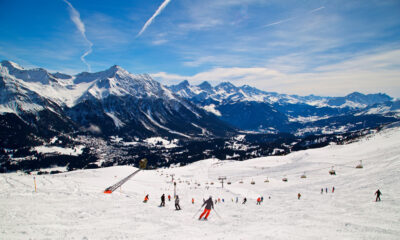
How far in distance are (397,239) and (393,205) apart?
42.3ft

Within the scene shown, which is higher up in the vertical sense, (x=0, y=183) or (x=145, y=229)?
(x=0, y=183)

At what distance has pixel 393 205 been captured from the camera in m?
25.6

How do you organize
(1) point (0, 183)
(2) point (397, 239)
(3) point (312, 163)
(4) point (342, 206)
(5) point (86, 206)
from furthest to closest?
(3) point (312, 163)
(1) point (0, 183)
(4) point (342, 206)
(5) point (86, 206)
(2) point (397, 239)

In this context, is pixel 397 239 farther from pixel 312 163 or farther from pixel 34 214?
pixel 312 163

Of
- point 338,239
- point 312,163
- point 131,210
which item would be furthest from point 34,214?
point 312,163

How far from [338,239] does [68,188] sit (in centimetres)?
3309

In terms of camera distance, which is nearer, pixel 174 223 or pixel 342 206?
pixel 174 223

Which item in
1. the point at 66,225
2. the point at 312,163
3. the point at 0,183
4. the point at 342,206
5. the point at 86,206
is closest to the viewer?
the point at 66,225

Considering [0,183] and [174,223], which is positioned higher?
[0,183]

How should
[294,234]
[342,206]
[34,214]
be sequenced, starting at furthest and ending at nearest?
1. [342,206]
2. [34,214]
3. [294,234]

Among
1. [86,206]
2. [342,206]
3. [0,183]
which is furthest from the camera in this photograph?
[0,183]

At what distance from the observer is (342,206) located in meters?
28.9

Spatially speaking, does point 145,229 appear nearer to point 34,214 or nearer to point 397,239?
point 34,214

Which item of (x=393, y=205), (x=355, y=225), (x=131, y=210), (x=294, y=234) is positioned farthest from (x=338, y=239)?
(x=131, y=210)
